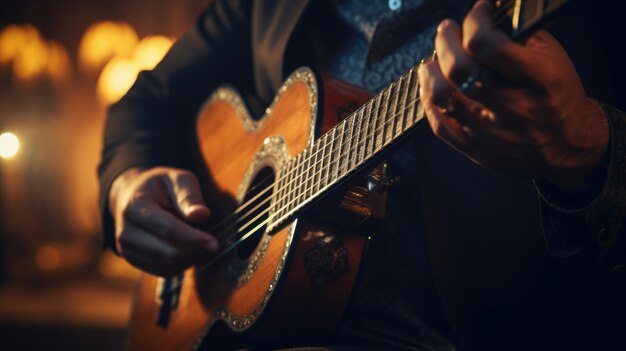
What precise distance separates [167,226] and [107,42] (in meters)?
4.23

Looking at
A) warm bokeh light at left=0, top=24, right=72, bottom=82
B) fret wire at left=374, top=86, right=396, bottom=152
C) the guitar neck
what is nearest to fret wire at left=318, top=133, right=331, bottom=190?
the guitar neck

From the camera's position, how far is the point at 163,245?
3.57 feet

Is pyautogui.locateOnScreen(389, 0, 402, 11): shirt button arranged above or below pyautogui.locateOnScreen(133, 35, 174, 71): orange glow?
above

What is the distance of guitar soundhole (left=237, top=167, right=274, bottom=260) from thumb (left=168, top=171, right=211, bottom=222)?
3.3 inches

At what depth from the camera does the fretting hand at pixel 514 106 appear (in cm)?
52

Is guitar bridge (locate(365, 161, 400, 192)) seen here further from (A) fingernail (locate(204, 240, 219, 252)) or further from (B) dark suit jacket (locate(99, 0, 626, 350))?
(A) fingernail (locate(204, 240, 219, 252))

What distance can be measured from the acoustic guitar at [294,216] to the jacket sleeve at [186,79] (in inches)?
14.8

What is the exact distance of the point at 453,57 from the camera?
0.54 m

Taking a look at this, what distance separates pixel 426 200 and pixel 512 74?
14.6 inches

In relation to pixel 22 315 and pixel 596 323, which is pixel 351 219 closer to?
pixel 596 323

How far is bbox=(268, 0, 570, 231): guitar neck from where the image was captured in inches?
19.8

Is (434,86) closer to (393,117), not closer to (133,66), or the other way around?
(393,117)

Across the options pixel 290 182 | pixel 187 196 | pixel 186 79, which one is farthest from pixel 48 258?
pixel 290 182

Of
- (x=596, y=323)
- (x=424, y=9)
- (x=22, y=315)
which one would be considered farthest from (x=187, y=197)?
(x=22, y=315)
